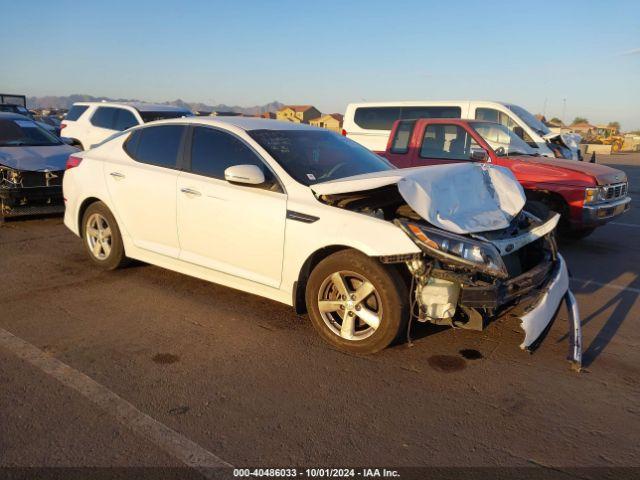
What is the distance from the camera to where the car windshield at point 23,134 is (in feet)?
29.4

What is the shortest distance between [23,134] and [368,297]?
26.1ft

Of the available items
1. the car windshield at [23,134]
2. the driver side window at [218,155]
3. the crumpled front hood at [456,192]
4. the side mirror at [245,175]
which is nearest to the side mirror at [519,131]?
the crumpled front hood at [456,192]

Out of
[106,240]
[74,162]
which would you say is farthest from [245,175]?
[74,162]

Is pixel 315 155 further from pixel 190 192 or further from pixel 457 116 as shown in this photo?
pixel 457 116

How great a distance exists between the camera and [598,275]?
20.7 ft

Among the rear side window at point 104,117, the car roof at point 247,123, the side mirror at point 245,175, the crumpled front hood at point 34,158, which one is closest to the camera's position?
the side mirror at point 245,175

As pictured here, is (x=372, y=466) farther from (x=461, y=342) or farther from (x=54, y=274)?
(x=54, y=274)

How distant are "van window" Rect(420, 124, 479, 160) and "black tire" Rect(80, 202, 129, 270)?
510 cm

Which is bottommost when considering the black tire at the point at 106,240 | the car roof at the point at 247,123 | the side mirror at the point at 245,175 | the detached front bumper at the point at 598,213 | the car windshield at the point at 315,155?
the black tire at the point at 106,240

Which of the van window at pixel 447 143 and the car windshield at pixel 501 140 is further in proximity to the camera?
the van window at pixel 447 143

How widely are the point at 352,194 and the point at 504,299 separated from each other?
136 centimetres

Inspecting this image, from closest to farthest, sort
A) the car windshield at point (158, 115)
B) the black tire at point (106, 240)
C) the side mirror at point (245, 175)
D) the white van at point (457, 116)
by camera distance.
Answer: the side mirror at point (245, 175)
the black tire at point (106, 240)
the white van at point (457, 116)
the car windshield at point (158, 115)

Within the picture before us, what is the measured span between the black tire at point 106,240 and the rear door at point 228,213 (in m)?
1.04

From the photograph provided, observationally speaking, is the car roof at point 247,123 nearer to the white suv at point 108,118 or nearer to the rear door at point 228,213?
the rear door at point 228,213
